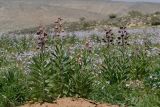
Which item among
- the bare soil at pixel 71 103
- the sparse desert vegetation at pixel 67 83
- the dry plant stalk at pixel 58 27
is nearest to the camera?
the bare soil at pixel 71 103

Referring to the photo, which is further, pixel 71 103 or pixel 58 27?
pixel 58 27

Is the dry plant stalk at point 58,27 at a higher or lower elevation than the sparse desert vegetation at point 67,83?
higher

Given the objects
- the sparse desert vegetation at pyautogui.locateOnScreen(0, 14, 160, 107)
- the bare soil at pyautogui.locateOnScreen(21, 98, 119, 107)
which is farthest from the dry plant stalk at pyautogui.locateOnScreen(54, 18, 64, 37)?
the bare soil at pyautogui.locateOnScreen(21, 98, 119, 107)

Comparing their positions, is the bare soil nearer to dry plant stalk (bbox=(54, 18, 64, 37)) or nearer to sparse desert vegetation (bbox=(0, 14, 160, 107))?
sparse desert vegetation (bbox=(0, 14, 160, 107))

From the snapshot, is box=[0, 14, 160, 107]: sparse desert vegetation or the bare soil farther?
box=[0, 14, 160, 107]: sparse desert vegetation

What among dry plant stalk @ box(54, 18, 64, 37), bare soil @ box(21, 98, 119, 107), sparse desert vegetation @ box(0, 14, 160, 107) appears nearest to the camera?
bare soil @ box(21, 98, 119, 107)

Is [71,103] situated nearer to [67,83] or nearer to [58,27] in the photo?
[67,83]

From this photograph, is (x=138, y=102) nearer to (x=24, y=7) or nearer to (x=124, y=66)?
(x=124, y=66)

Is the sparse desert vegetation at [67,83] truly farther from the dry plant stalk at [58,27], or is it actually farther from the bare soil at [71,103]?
the bare soil at [71,103]

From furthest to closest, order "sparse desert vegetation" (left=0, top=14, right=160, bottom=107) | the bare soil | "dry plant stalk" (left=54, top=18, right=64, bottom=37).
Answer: "dry plant stalk" (left=54, top=18, right=64, bottom=37) < "sparse desert vegetation" (left=0, top=14, right=160, bottom=107) < the bare soil

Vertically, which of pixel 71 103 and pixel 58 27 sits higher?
pixel 58 27

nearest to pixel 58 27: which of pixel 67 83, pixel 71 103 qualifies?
pixel 67 83

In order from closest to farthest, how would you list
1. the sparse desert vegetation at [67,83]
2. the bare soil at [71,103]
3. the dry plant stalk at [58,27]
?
the bare soil at [71,103] < the sparse desert vegetation at [67,83] < the dry plant stalk at [58,27]

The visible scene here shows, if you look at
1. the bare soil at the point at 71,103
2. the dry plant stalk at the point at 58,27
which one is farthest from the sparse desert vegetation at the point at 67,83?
the bare soil at the point at 71,103
